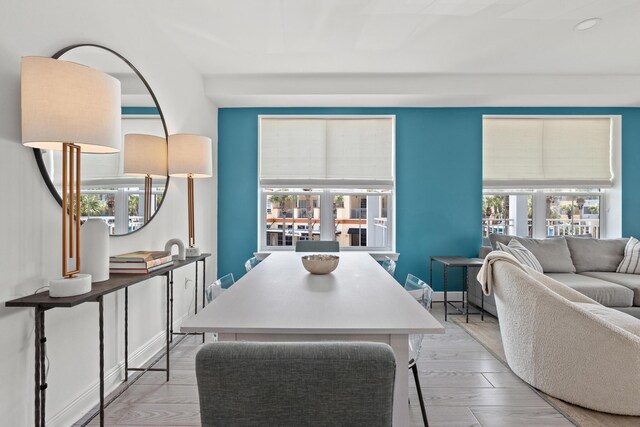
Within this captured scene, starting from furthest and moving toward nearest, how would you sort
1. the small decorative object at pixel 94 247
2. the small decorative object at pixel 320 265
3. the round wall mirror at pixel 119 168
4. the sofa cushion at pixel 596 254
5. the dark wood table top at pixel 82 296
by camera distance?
the sofa cushion at pixel 596 254 < the small decorative object at pixel 320 265 < the round wall mirror at pixel 119 168 < the small decorative object at pixel 94 247 < the dark wood table top at pixel 82 296

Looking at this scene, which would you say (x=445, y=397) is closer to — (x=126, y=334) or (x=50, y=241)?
(x=126, y=334)

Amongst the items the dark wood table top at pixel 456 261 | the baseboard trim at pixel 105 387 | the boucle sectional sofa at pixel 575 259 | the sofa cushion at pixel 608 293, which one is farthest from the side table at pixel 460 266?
the baseboard trim at pixel 105 387

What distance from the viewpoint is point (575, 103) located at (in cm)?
423

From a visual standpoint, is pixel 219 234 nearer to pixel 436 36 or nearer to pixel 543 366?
pixel 436 36

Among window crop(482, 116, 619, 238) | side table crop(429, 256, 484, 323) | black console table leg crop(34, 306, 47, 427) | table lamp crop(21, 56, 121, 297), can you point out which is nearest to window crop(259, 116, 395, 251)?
side table crop(429, 256, 484, 323)

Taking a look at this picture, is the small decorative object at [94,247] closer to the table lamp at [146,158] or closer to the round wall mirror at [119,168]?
the round wall mirror at [119,168]

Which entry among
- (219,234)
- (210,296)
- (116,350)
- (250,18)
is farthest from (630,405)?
(219,234)

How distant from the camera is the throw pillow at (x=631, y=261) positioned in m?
3.76

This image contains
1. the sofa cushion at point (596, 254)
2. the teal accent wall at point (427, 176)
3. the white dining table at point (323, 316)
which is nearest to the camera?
the white dining table at point (323, 316)

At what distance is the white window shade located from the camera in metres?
4.45

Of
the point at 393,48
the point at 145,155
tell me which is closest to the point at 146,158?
the point at 145,155

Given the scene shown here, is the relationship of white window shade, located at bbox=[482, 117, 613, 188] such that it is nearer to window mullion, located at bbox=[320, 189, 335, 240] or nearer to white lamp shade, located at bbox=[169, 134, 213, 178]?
window mullion, located at bbox=[320, 189, 335, 240]

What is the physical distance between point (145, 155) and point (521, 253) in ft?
11.9

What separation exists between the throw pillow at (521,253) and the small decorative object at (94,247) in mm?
3584
